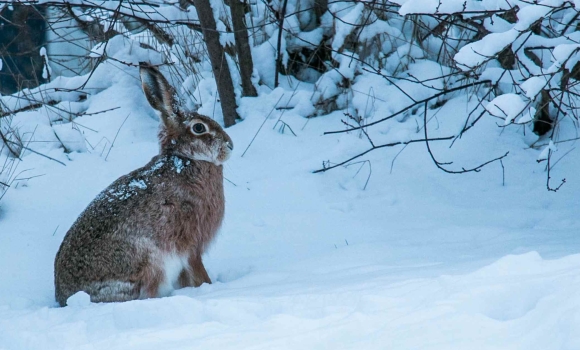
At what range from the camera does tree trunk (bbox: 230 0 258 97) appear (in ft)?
20.3

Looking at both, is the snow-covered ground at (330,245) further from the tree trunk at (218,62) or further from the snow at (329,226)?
the tree trunk at (218,62)

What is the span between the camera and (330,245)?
4750 mm

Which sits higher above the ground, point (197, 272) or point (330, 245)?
point (197, 272)

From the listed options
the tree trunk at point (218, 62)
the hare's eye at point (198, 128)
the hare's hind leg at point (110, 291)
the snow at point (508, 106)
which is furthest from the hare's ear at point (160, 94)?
the snow at point (508, 106)

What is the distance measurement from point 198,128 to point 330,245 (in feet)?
3.85

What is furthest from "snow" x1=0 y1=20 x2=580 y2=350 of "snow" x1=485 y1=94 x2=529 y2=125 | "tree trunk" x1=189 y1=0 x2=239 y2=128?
"tree trunk" x1=189 y1=0 x2=239 y2=128

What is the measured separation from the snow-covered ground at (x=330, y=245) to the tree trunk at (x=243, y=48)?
0.46 ft

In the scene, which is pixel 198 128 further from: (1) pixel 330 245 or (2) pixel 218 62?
(2) pixel 218 62

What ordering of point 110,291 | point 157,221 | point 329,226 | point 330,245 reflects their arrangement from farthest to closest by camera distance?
point 329,226 → point 330,245 → point 157,221 → point 110,291

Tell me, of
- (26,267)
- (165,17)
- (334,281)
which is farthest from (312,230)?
(165,17)

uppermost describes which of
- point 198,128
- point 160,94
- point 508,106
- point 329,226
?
point 508,106

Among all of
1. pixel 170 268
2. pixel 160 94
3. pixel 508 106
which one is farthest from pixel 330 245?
pixel 508 106

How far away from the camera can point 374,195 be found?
5477 mm

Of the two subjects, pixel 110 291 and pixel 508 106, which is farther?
pixel 110 291
